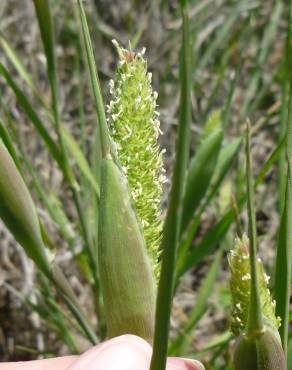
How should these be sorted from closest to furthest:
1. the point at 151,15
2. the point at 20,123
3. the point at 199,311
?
the point at 199,311
the point at 20,123
the point at 151,15

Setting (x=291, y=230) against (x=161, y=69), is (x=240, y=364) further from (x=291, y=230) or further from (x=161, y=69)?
(x=161, y=69)

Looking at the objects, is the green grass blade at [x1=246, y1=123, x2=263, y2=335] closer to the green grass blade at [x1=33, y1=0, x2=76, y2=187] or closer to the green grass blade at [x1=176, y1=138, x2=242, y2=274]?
the green grass blade at [x1=33, y1=0, x2=76, y2=187]

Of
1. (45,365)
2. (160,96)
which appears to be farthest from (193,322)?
(160,96)

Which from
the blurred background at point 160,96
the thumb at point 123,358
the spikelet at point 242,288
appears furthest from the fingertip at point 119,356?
the blurred background at point 160,96

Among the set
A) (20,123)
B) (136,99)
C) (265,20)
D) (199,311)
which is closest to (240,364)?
(136,99)

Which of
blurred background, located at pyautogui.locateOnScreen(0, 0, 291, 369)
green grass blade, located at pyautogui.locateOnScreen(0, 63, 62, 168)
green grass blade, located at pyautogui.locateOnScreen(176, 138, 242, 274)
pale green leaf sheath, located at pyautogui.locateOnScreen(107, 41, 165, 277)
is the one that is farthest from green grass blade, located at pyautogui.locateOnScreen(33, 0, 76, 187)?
blurred background, located at pyautogui.locateOnScreen(0, 0, 291, 369)

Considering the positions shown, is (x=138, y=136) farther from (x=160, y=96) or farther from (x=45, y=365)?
(x=160, y=96)
